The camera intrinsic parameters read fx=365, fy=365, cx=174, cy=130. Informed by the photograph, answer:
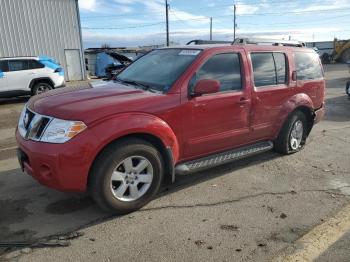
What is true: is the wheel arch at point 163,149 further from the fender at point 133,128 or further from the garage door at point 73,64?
the garage door at point 73,64

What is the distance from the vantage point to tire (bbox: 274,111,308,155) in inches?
229

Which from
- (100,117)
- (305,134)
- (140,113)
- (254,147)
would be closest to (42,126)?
(100,117)

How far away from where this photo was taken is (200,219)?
3.89 meters

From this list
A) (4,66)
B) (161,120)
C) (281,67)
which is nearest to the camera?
(161,120)

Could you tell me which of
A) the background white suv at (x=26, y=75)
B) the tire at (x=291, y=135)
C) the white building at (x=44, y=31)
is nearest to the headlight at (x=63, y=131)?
the tire at (x=291, y=135)

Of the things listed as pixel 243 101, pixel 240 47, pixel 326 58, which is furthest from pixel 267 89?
pixel 326 58

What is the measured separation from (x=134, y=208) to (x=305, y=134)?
369cm

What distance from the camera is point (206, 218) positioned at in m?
3.91

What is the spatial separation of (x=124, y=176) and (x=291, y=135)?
3.25 metres

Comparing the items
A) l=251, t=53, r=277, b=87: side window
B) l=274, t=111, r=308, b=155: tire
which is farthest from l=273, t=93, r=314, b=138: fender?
l=251, t=53, r=277, b=87: side window

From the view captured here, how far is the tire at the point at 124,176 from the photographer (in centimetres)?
369

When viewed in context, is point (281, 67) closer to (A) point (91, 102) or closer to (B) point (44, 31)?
(A) point (91, 102)

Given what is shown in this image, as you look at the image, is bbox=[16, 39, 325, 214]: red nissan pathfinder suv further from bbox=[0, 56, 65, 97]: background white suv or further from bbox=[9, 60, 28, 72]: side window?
bbox=[9, 60, 28, 72]: side window

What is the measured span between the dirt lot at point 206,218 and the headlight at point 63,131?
0.90 metres
